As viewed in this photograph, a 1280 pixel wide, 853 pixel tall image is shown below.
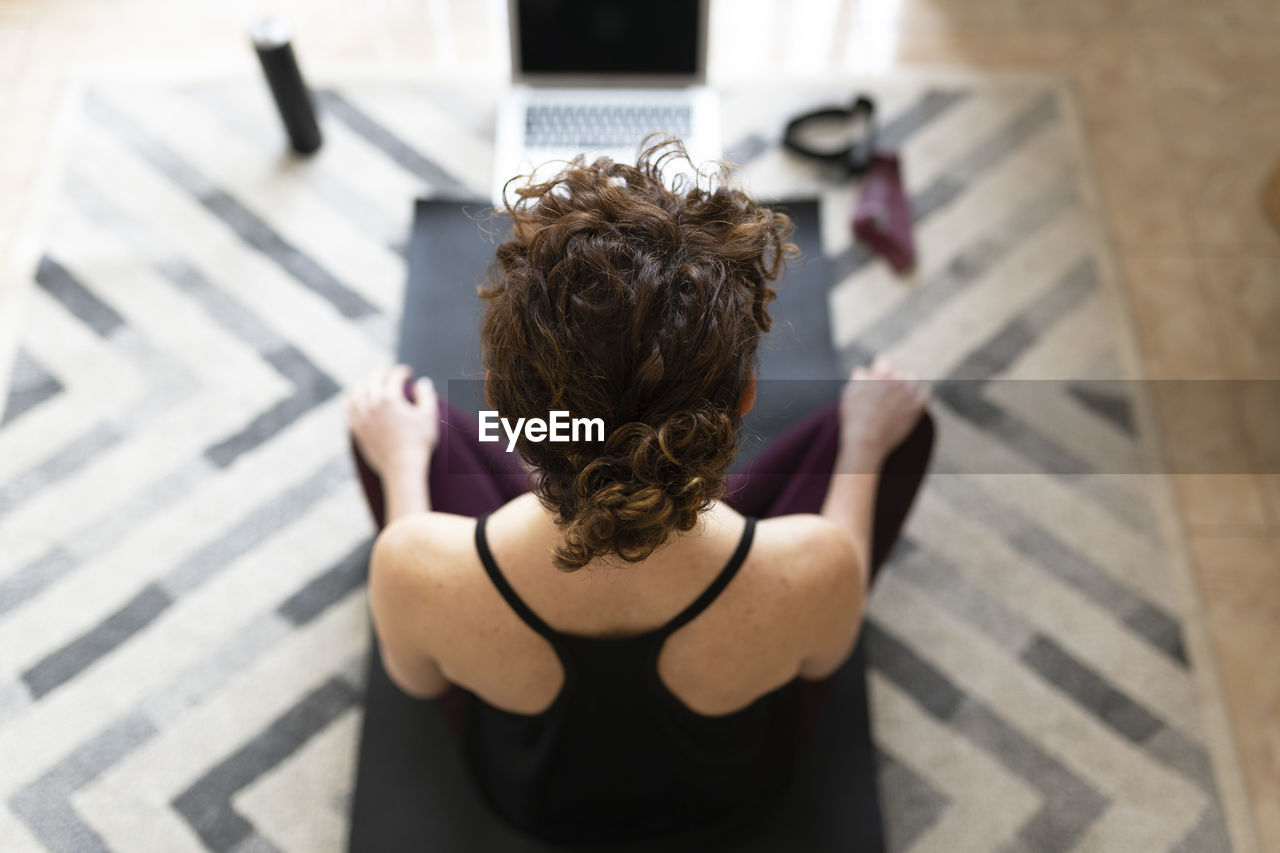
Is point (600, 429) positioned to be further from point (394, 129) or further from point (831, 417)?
point (394, 129)

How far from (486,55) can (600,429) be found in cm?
182

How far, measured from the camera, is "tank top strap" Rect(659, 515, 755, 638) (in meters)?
0.96

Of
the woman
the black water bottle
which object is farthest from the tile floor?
the woman

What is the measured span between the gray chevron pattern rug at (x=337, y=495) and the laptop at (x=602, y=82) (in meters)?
0.31

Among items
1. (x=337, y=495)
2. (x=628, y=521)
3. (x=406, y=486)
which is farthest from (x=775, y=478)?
→ (x=337, y=495)

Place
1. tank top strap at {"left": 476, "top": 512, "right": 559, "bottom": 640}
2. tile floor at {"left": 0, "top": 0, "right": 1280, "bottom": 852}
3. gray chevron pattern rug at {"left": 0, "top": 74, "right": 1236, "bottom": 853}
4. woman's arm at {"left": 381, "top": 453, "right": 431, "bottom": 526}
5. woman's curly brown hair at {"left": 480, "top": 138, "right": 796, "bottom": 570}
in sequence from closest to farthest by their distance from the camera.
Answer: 1. woman's curly brown hair at {"left": 480, "top": 138, "right": 796, "bottom": 570}
2. tank top strap at {"left": 476, "top": 512, "right": 559, "bottom": 640}
3. woman's arm at {"left": 381, "top": 453, "right": 431, "bottom": 526}
4. gray chevron pattern rug at {"left": 0, "top": 74, "right": 1236, "bottom": 853}
5. tile floor at {"left": 0, "top": 0, "right": 1280, "bottom": 852}

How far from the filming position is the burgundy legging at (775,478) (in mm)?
1343

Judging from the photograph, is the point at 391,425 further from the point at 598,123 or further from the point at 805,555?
the point at 598,123

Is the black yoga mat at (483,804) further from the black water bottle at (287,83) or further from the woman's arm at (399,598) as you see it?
the black water bottle at (287,83)

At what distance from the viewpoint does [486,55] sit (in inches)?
92.1

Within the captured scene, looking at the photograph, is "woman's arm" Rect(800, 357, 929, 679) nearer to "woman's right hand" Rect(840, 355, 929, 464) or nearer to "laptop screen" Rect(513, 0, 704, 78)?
"woman's right hand" Rect(840, 355, 929, 464)

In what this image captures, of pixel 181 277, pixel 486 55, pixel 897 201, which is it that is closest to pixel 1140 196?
pixel 897 201

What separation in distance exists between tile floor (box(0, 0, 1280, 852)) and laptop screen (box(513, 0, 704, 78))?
0.47m

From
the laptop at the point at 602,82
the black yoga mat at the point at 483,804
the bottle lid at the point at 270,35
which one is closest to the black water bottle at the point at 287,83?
the bottle lid at the point at 270,35
